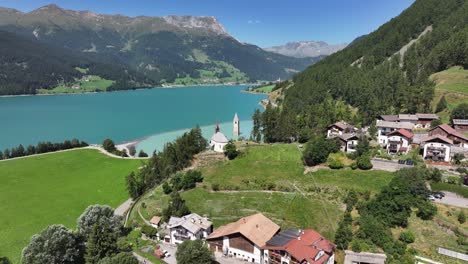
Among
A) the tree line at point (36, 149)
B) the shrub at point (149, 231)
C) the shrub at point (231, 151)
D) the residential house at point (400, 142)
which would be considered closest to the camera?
the shrub at point (149, 231)

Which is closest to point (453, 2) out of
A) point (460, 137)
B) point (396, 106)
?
point (396, 106)

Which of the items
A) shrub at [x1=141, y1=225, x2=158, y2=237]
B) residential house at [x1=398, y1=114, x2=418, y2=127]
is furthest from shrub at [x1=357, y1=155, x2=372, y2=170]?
shrub at [x1=141, y1=225, x2=158, y2=237]

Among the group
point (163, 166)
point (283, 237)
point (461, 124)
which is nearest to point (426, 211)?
point (283, 237)

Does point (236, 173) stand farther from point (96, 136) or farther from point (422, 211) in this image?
point (96, 136)

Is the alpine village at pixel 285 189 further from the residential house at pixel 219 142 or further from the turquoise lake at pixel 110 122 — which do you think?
the turquoise lake at pixel 110 122

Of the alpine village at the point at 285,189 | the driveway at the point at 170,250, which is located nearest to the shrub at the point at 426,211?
the alpine village at the point at 285,189

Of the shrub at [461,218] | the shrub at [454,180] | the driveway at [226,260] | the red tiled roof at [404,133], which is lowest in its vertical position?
the driveway at [226,260]

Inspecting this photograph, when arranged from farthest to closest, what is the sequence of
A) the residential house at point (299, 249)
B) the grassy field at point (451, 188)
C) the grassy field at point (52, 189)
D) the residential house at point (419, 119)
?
1. the residential house at point (419, 119)
2. the grassy field at point (52, 189)
3. the grassy field at point (451, 188)
4. the residential house at point (299, 249)

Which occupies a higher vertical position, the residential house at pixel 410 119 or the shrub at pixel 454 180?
the residential house at pixel 410 119
